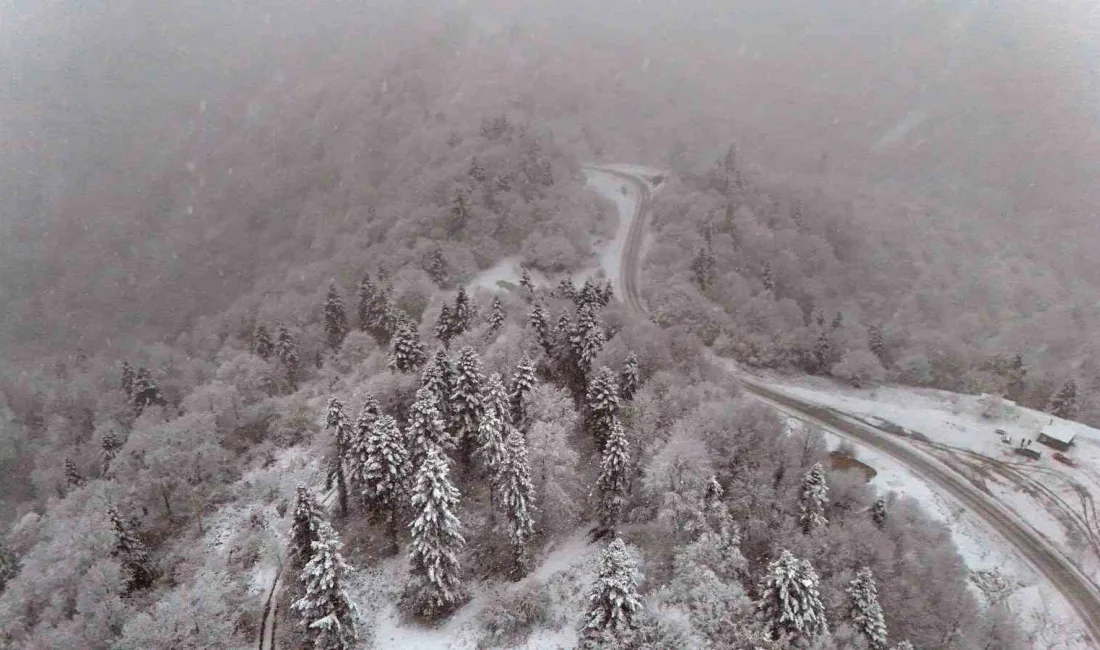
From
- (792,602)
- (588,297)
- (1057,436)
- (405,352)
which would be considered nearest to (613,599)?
(792,602)

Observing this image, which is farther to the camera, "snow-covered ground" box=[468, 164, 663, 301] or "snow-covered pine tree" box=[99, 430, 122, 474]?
"snow-covered ground" box=[468, 164, 663, 301]

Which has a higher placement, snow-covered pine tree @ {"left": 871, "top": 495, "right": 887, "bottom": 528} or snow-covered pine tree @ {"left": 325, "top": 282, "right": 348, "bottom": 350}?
snow-covered pine tree @ {"left": 871, "top": 495, "right": 887, "bottom": 528}

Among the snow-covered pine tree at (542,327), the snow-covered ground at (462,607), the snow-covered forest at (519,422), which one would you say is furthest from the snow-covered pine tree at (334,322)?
the snow-covered ground at (462,607)

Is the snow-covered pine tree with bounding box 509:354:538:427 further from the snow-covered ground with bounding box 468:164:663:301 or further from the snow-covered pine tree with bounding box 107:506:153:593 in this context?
the snow-covered ground with bounding box 468:164:663:301

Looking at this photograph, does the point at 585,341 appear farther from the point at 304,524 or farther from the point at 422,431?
the point at 304,524

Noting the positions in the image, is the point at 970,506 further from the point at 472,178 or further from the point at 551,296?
the point at 472,178

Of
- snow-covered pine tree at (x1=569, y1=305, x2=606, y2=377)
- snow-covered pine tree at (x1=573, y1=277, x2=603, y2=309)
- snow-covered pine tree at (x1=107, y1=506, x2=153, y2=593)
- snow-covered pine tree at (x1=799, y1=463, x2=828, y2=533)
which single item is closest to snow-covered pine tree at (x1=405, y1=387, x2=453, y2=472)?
snow-covered pine tree at (x1=569, y1=305, x2=606, y2=377)

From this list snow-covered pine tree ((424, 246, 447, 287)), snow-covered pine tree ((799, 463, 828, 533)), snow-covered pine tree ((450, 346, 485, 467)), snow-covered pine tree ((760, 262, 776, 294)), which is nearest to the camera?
snow-covered pine tree ((799, 463, 828, 533))

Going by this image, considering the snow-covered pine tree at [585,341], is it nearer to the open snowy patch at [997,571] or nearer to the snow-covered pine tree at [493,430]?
the snow-covered pine tree at [493,430]
